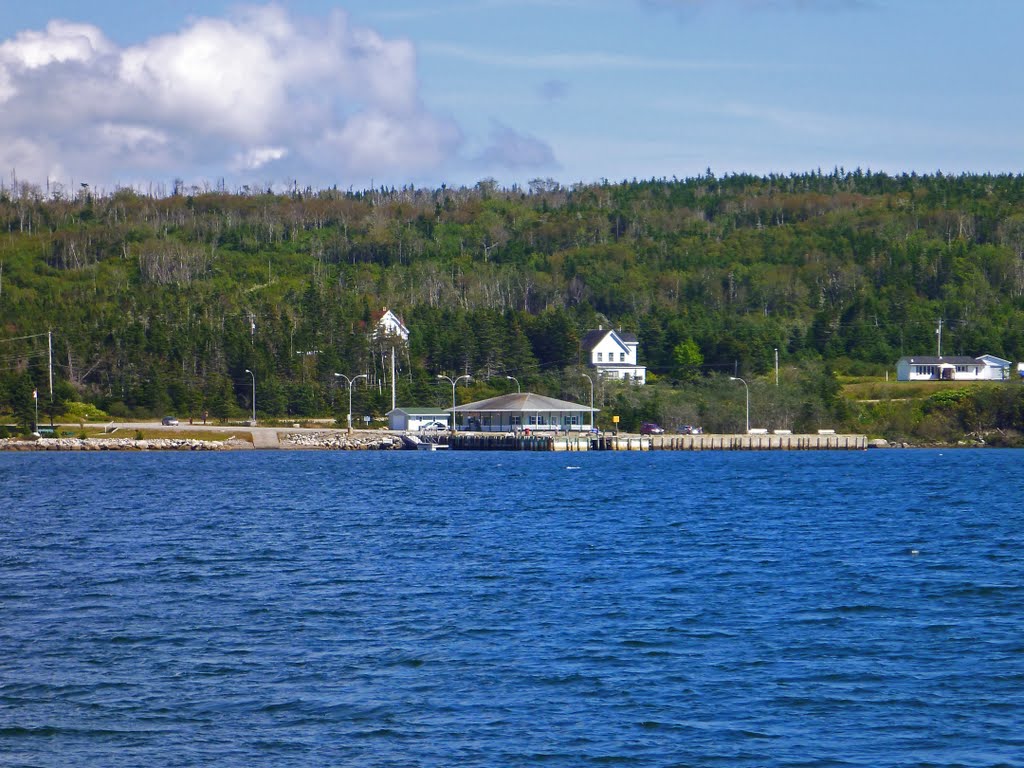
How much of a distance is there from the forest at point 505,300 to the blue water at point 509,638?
68.7 metres

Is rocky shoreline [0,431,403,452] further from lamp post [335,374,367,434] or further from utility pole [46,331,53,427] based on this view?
utility pole [46,331,53,427]

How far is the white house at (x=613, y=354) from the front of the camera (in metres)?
123

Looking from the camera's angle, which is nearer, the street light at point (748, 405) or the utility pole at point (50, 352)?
the utility pole at point (50, 352)

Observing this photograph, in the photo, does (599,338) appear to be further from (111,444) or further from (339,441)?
(111,444)

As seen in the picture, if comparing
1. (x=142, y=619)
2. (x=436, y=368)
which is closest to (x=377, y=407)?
(x=436, y=368)

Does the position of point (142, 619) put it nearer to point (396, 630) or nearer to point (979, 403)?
point (396, 630)

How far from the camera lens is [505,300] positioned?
16038 centimetres

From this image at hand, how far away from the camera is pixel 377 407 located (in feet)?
374

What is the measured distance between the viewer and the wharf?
4048 inches

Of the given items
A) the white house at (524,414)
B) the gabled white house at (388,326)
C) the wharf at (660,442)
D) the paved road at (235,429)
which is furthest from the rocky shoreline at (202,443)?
the gabled white house at (388,326)

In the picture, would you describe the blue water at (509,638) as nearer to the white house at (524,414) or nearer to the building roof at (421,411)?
the white house at (524,414)

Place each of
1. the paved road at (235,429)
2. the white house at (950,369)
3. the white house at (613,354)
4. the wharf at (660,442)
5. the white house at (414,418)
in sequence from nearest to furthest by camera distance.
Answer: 1. the paved road at (235,429)
2. the wharf at (660,442)
3. the white house at (414,418)
4. the white house at (950,369)
5. the white house at (613,354)

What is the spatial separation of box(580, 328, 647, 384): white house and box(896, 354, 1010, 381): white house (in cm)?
2544

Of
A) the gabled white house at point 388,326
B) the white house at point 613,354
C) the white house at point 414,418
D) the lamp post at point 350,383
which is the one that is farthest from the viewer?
the white house at point 613,354
